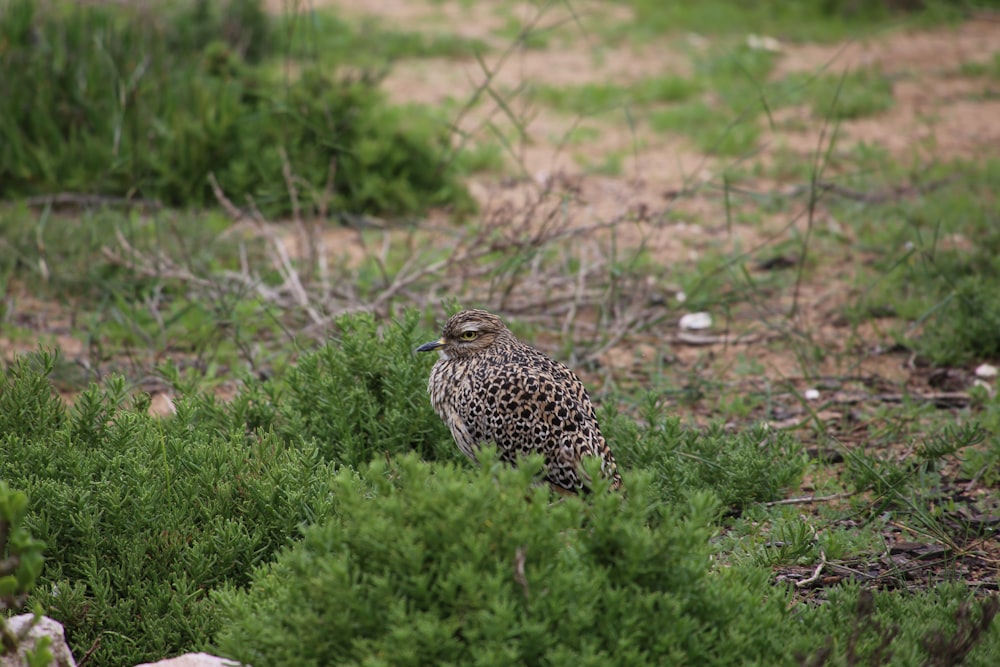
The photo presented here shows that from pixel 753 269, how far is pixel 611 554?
14.3 ft

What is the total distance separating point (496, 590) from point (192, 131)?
17.9ft

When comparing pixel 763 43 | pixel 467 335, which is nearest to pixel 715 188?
pixel 763 43

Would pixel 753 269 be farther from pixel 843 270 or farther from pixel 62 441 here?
pixel 62 441

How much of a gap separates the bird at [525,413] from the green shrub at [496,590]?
94 centimetres

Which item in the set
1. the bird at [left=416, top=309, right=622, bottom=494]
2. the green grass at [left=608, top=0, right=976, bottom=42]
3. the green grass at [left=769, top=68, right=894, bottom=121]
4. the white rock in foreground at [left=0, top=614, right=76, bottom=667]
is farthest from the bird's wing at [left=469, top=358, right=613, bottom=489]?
the green grass at [left=608, top=0, right=976, bottom=42]

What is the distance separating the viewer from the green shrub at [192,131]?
7.56 meters

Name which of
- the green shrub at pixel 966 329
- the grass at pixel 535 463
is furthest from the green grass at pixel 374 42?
the green shrub at pixel 966 329

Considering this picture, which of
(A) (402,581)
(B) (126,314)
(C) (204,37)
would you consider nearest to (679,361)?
(B) (126,314)

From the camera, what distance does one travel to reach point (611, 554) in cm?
316

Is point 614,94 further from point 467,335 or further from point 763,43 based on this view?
point 467,335

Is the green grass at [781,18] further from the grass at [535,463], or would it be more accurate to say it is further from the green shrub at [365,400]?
the green shrub at [365,400]

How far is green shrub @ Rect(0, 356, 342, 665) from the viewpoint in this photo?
11.7ft

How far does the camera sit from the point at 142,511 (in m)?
3.77

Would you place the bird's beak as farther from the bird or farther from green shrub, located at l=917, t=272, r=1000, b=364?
green shrub, located at l=917, t=272, r=1000, b=364
